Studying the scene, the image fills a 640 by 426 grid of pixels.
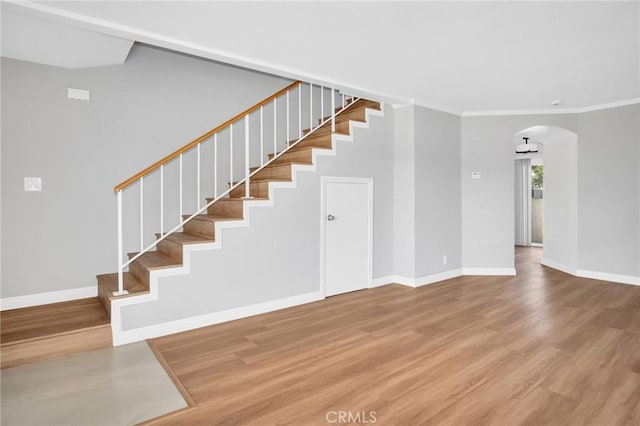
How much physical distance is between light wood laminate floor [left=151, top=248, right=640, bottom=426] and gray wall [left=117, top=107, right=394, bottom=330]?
28cm

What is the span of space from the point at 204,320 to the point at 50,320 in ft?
4.52

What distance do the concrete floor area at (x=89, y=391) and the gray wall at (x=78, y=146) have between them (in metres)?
1.48

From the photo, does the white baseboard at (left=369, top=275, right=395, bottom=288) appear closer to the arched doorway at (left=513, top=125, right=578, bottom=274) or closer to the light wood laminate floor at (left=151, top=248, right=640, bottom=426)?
the light wood laminate floor at (left=151, top=248, right=640, bottom=426)

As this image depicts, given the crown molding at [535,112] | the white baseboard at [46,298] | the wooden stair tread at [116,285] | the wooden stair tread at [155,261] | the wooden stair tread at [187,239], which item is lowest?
the white baseboard at [46,298]

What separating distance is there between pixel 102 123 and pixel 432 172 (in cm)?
448

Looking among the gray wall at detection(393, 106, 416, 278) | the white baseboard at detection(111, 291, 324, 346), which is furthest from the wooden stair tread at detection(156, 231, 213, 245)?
the gray wall at detection(393, 106, 416, 278)

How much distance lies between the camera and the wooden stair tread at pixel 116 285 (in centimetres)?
330

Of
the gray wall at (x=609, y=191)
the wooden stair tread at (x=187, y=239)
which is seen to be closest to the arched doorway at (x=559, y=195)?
the gray wall at (x=609, y=191)

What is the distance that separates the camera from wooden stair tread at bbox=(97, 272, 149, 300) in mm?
3298

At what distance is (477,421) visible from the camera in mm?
2070

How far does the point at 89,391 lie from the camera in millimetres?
2426

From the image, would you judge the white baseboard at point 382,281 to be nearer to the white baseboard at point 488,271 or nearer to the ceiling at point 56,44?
the white baseboard at point 488,271

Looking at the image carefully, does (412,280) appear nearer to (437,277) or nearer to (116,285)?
(437,277)

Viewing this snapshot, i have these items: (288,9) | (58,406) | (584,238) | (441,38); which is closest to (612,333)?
(584,238)
